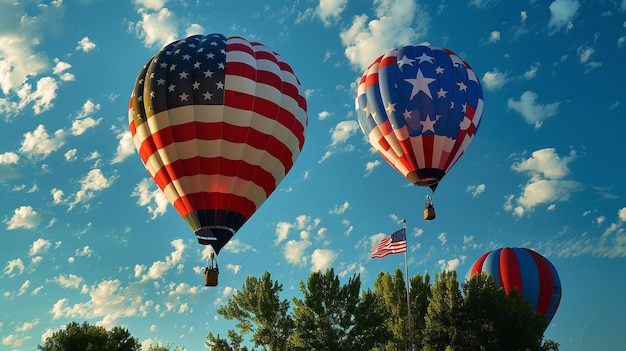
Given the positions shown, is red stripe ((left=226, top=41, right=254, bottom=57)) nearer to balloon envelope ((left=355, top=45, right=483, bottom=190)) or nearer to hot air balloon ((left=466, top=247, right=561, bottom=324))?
balloon envelope ((left=355, top=45, right=483, bottom=190))

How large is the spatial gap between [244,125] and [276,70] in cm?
360

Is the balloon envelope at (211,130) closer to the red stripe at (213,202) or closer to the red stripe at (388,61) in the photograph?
the red stripe at (213,202)

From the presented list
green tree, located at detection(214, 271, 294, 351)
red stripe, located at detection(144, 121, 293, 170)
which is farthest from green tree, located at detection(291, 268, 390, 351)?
red stripe, located at detection(144, 121, 293, 170)

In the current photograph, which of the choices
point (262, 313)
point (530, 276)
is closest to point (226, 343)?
point (262, 313)

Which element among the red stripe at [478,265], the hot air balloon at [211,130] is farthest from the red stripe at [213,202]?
the red stripe at [478,265]

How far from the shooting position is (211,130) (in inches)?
932

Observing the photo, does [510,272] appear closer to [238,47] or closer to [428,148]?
[428,148]

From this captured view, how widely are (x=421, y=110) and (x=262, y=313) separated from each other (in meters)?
15.6

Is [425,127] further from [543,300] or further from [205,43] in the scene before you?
[543,300]

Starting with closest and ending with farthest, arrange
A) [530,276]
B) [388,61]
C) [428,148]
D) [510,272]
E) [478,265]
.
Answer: [428,148] < [388,61] < [530,276] < [510,272] < [478,265]

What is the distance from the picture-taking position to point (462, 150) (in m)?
31.6

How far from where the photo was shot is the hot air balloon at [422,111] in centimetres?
2995

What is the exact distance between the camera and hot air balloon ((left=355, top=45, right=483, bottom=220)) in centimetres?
2995

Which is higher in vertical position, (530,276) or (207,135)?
(207,135)
